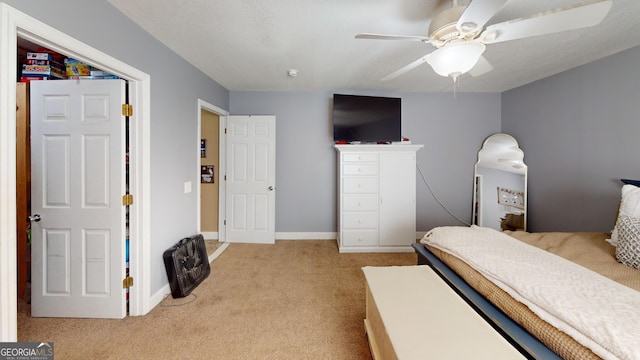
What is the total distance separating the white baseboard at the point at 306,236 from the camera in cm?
399

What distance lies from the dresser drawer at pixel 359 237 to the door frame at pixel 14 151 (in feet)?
7.78

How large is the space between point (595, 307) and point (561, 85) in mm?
3310

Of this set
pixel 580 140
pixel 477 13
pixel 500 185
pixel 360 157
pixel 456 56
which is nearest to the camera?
pixel 477 13

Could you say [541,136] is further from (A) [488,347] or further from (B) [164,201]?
(B) [164,201]

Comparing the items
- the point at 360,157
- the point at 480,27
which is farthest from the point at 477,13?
the point at 360,157

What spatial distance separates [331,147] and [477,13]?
2887mm

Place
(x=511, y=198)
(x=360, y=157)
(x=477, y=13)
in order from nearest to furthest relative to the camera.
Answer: (x=477, y=13) → (x=360, y=157) → (x=511, y=198)

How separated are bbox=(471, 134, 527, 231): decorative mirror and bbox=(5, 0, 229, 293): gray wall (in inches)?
170

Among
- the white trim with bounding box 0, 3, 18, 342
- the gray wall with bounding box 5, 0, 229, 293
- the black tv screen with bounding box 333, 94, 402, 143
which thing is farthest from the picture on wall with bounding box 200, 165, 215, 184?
the white trim with bounding box 0, 3, 18, 342

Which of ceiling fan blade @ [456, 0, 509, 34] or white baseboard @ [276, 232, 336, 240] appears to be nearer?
ceiling fan blade @ [456, 0, 509, 34]

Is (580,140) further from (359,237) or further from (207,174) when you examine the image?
(207,174)

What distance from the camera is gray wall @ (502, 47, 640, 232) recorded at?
94.3 inches

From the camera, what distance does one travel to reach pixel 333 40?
2.23m

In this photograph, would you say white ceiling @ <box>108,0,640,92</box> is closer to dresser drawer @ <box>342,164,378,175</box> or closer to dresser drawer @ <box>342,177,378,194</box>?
dresser drawer @ <box>342,164,378,175</box>
